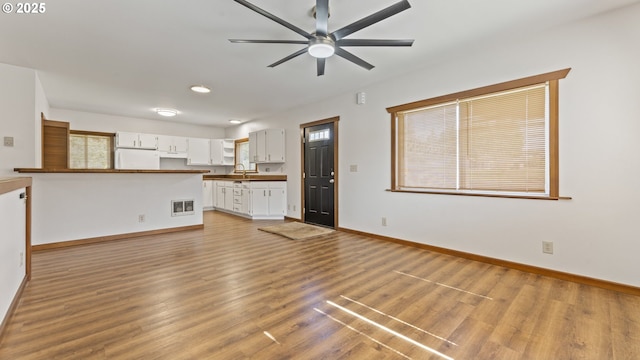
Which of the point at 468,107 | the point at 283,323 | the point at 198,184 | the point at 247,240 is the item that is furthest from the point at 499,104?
the point at 198,184

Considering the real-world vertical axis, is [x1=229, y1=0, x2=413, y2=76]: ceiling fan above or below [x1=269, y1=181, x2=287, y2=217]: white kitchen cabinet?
above

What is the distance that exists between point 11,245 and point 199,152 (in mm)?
5957

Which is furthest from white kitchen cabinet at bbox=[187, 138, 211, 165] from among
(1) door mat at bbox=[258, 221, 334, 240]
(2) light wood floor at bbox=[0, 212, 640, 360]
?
(2) light wood floor at bbox=[0, 212, 640, 360]

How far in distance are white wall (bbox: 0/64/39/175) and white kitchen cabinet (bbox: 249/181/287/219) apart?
3.47 m

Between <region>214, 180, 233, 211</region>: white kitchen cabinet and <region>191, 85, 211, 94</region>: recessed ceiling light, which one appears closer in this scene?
<region>191, 85, 211, 94</region>: recessed ceiling light

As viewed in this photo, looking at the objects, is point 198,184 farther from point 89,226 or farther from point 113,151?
point 113,151

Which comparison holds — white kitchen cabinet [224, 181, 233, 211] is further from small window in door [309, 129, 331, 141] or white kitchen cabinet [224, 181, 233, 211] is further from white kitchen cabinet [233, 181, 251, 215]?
small window in door [309, 129, 331, 141]

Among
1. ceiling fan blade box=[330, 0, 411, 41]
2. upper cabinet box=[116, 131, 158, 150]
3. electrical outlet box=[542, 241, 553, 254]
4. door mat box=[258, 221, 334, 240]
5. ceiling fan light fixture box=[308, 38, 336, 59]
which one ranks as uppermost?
ceiling fan blade box=[330, 0, 411, 41]

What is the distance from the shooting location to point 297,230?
4762 millimetres

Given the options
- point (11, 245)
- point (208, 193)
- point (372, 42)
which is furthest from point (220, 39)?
point (208, 193)

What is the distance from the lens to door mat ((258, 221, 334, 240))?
14.3 ft

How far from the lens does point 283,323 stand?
1.83 meters

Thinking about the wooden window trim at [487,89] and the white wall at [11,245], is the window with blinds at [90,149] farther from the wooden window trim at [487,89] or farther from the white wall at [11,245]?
the wooden window trim at [487,89]

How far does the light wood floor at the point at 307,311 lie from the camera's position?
61.9 inches
